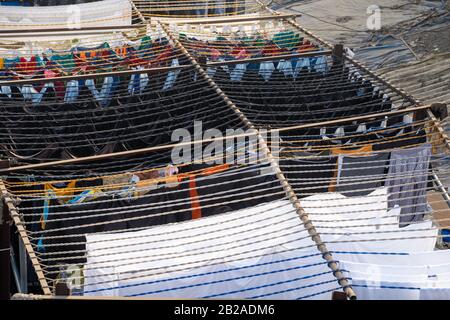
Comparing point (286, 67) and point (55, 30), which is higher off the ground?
point (55, 30)

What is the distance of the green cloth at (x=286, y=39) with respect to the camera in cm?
1148

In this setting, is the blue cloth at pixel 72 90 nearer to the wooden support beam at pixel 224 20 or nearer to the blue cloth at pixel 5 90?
the blue cloth at pixel 5 90

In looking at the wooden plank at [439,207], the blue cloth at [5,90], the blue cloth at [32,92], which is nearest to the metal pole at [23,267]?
the blue cloth at [32,92]

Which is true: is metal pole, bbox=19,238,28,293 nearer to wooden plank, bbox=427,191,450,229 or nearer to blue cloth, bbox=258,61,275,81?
wooden plank, bbox=427,191,450,229

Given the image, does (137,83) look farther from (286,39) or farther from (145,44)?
(286,39)

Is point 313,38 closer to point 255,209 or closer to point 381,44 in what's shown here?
point 381,44

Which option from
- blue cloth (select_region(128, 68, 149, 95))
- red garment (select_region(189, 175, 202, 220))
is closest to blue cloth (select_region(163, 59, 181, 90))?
blue cloth (select_region(128, 68, 149, 95))

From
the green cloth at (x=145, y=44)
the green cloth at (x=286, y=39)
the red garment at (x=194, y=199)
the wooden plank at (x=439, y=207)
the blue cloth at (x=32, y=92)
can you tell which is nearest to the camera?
the red garment at (x=194, y=199)

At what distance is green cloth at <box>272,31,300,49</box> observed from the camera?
11.5 metres

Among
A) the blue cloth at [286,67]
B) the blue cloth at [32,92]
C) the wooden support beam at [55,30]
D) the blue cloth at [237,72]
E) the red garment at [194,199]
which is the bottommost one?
the red garment at [194,199]

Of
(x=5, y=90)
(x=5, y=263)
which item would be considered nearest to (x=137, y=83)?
(x=5, y=90)

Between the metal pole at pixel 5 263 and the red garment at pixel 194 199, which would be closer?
the metal pole at pixel 5 263

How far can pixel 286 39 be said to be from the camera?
11609 mm

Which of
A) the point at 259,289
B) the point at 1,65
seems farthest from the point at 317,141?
the point at 1,65
